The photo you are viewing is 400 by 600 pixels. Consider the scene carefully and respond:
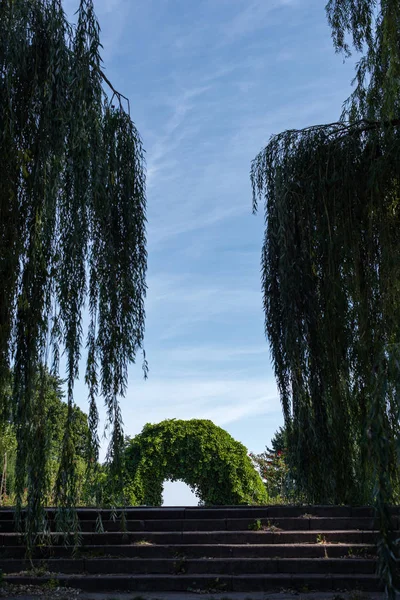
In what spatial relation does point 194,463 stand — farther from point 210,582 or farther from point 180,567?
point 210,582

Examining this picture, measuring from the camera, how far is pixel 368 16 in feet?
26.5

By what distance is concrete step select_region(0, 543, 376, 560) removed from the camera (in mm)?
7098

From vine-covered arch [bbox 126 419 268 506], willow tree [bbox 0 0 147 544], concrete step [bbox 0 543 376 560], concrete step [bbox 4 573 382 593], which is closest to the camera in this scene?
willow tree [bbox 0 0 147 544]

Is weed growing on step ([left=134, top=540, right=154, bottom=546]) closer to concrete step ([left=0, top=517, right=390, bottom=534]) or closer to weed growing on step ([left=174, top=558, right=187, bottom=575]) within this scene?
concrete step ([left=0, top=517, right=390, bottom=534])

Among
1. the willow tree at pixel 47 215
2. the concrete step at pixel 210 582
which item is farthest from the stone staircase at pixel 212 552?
the willow tree at pixel 47 215

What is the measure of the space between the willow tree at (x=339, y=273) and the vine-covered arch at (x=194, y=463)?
5.80 metres

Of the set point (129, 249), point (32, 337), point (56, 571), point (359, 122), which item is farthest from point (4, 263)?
point (359, 122)

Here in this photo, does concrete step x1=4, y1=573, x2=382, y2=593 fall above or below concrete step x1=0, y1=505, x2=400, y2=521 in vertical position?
Result: below

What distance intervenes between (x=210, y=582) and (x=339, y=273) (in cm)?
369

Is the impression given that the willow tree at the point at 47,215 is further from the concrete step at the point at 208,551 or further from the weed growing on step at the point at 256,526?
the weed growing on step at the point at 256,526

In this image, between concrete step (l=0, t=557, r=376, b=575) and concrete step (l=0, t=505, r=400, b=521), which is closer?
concrete step (l=0, t=557, r=376, b=575)

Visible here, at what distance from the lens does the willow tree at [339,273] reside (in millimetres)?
7340

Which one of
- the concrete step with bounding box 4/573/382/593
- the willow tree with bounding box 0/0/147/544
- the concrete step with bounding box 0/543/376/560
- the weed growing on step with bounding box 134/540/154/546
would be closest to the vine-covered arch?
the weed growing on step with bounding box 134/540/154/546

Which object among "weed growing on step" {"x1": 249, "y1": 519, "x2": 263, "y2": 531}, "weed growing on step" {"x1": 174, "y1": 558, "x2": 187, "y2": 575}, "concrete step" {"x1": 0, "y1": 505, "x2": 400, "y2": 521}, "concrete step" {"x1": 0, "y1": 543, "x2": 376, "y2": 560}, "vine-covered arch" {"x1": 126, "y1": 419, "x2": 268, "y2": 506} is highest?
"vine-covered arch" {"x1": 126, "y1": 419, "x2": 268, "y2": 506}
